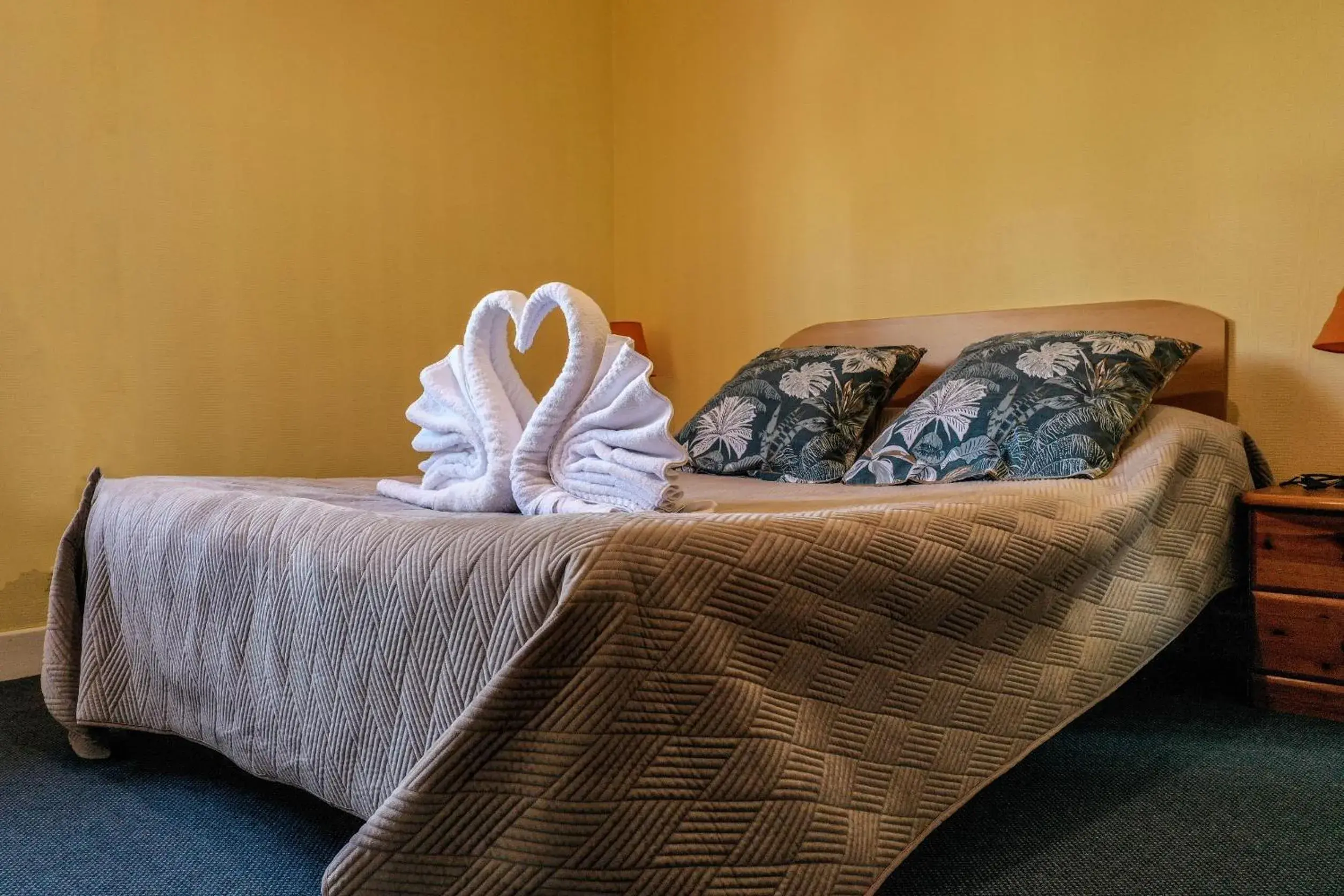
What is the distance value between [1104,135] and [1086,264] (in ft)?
1.09

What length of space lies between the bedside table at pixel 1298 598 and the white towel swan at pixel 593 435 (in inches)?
52.5

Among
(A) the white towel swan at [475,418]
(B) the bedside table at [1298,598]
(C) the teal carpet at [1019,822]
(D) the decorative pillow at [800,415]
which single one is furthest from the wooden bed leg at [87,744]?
(B) the bedside table at [1298,598]

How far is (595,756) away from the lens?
3.09 ft

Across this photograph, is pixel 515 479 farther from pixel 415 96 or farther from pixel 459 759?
pixel 415 96

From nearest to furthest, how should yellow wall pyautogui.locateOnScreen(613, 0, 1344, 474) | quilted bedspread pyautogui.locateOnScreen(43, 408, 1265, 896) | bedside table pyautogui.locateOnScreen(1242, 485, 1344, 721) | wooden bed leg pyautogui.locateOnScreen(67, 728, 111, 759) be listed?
quilted bedspread pyautogui.locateOnScreen(43, 408, 1265, 896) < wooden bed leg pyautogui.locateOnScreen(67, 728, 111, 759) < bedside table pyautogui.locateOnScreen(1242, 485, 1344, 721) < yellow wall pyautogui.locateOnScreen(613, 0, 1344, 474)

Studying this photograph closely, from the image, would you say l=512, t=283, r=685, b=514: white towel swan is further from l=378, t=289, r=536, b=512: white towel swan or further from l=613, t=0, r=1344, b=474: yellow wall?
l=613, t=0, r=1344, b=474: yellow wall

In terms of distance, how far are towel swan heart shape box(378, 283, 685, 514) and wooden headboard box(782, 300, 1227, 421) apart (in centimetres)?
145

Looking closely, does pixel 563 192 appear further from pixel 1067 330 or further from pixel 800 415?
pixel 1067 330

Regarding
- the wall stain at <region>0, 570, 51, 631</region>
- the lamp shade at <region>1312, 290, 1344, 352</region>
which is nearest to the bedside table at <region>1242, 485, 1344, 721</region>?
the lamp shade at <region>1312, 290, 1344, 352</region>

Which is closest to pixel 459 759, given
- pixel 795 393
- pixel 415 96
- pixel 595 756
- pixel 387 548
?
pixel 595 756

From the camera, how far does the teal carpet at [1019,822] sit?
1324 mm

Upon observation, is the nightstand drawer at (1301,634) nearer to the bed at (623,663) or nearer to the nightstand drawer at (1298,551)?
the nightstand drawer at (1298,551)

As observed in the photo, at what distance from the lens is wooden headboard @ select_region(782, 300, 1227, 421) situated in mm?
2377

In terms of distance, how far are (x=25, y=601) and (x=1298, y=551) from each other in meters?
2.97
